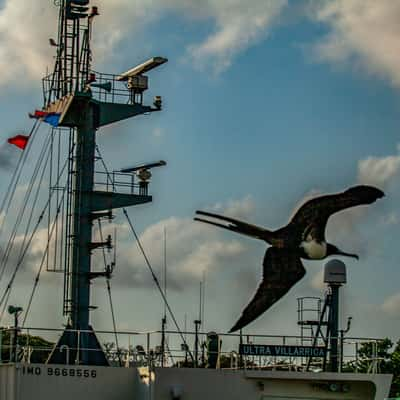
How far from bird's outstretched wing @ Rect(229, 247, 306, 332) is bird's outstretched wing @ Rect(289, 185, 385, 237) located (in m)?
1.12

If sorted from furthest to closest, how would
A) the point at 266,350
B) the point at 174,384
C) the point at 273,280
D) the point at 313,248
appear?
1. the point at 313,248
2. the point at 273,280
3. the point at 266,350
4. the point at 174,384

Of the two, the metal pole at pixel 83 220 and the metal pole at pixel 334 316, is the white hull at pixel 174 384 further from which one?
the metal pole at pixel 83 220

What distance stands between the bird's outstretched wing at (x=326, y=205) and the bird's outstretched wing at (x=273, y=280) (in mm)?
1117

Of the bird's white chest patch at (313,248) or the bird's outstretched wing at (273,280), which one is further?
the bird's white chest patch at (313,248)

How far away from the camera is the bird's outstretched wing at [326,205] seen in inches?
1795

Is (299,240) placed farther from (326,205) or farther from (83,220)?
(83,220)

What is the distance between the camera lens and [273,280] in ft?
149

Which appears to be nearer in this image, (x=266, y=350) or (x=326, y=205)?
(x=266, y=350)

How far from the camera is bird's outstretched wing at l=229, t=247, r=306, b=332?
4506cm

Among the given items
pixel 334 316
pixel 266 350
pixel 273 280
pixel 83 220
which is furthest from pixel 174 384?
pixel 83 220

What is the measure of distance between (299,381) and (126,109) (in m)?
15.7

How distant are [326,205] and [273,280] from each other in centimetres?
320

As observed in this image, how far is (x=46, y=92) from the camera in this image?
54250mm

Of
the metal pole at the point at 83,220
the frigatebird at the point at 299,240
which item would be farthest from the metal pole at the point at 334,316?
the metal pole at the point at 83,220
